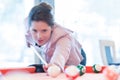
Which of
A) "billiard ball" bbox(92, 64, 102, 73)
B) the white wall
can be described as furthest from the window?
"billiard ball" bbox(92, 64, 102, 73)

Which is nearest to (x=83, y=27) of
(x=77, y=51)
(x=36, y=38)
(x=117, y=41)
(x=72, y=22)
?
(x=72, y=22)

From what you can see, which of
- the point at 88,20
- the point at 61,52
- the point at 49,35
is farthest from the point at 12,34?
the point at 61,52

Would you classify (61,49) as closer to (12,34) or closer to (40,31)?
(40,31)

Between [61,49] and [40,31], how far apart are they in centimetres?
15

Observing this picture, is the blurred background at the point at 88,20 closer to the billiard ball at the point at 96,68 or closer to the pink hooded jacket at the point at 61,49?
the pink hooded jacket at the point at 61,49

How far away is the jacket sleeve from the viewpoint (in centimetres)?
126

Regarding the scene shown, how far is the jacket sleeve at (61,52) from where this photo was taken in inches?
49.6

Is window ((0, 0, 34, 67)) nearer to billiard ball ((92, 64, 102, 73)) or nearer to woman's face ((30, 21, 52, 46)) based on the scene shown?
woman's face ((30, 21, 52, 46))

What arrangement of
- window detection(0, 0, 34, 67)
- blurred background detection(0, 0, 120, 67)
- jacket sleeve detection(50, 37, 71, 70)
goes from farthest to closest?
1. blurred background detection(0, 0, 120, 67)
2. window detection(0, 0, 34, 67)
3. jacket sleeve detection(50, 37, 71, 70)

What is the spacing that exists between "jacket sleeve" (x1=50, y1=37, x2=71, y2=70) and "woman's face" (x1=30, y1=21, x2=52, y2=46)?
0.08 m

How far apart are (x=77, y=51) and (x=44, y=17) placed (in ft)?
1.18

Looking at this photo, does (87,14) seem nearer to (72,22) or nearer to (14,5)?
(72,22)

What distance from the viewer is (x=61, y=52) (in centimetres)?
132

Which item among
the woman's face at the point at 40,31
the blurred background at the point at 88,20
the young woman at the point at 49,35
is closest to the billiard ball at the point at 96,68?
the young woman at the point at 49,35
